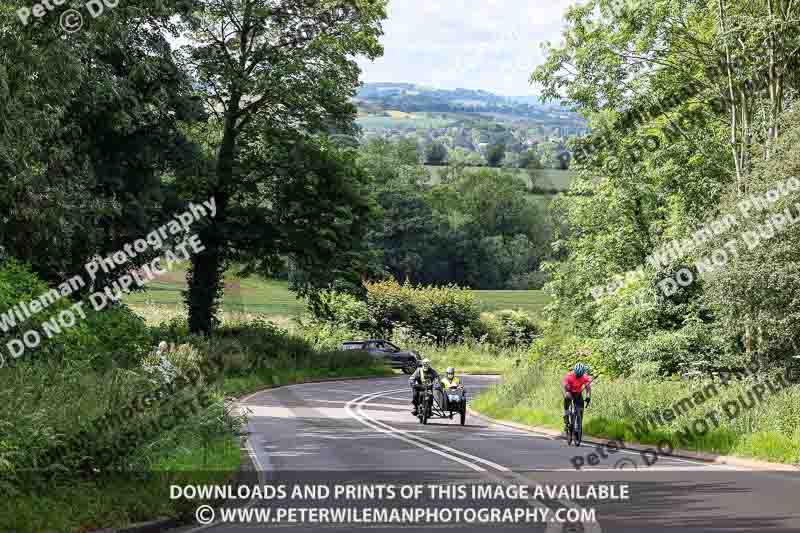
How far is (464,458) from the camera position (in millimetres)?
20188

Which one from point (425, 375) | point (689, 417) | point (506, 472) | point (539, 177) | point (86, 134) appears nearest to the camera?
point (506, 472)

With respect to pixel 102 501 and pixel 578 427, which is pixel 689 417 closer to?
pixel 578 427

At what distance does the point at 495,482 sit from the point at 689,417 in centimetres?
844

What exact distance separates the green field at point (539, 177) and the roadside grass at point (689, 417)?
456ft

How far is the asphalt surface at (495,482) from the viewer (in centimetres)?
1230

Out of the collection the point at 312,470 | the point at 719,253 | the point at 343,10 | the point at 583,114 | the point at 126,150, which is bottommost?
the point at 312,470

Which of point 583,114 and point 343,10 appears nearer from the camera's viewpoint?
point 583,114

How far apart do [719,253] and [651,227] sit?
1143 centimetres

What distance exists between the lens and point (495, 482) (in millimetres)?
16266

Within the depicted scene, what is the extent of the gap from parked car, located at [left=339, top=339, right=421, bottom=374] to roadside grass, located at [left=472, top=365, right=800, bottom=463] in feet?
87.1

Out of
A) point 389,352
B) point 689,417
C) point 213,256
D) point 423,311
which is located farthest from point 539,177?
point 689,417

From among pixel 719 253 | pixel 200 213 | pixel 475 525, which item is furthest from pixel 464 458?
pixel 200 213

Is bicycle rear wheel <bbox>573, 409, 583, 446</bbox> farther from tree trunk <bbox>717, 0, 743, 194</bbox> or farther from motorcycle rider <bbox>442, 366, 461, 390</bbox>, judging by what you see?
tree trunk <bbox>717, 0, 743, 194</bbox>

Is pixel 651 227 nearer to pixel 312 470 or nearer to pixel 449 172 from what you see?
pixel 312 470
